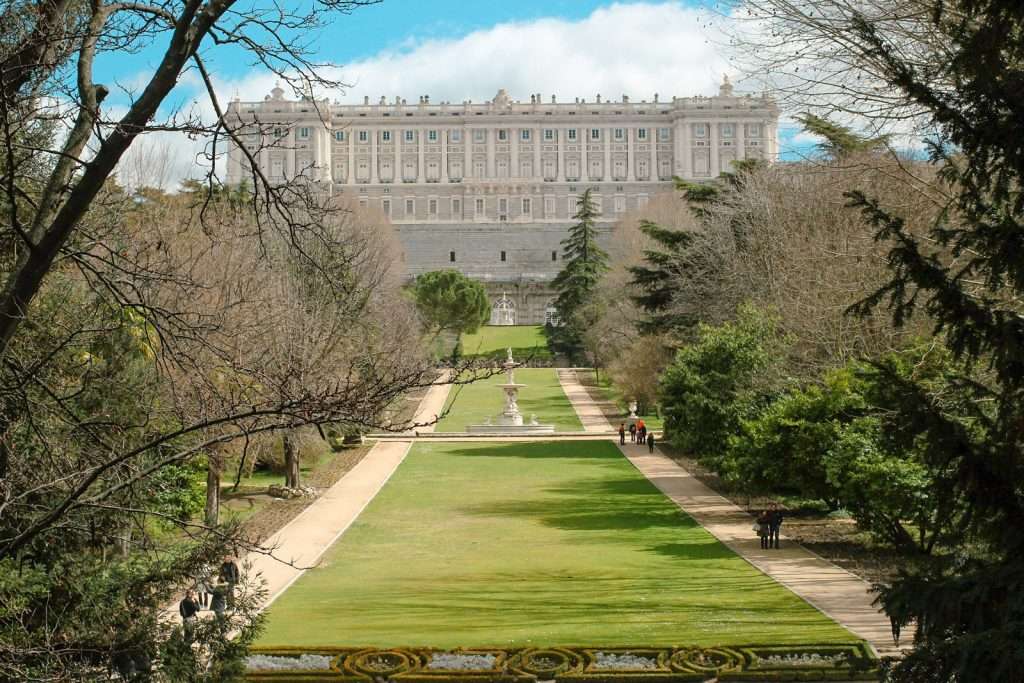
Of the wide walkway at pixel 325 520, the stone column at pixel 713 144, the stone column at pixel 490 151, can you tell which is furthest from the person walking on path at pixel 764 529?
the stone column at pixel 490 151

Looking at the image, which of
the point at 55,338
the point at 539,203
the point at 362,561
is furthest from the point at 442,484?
the point at 539,203

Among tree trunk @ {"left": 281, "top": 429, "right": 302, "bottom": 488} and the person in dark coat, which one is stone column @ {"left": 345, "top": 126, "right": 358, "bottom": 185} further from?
the person in dark coat

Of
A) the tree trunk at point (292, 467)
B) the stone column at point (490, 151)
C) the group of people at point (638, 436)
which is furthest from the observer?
the stone column at point (490, 151)

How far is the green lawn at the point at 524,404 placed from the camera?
43312 millimetres

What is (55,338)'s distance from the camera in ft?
31.5

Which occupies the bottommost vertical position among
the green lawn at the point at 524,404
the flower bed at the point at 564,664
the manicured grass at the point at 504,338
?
the green lawn at the point at 524,404

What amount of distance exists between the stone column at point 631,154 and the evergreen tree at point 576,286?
4619 cm

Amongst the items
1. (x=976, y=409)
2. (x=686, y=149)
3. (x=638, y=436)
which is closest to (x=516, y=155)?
(x=686, y=149)

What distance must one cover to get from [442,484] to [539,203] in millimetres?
88807

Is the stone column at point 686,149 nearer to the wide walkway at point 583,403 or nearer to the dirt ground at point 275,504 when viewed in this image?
the wide walkway at point 583,403

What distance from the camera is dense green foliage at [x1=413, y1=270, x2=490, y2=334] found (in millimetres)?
62750

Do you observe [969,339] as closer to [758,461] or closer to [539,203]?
[758,461]

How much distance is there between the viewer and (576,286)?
→ 65625 millimetres

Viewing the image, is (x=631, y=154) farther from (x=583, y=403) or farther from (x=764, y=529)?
(x=764, y=529)
